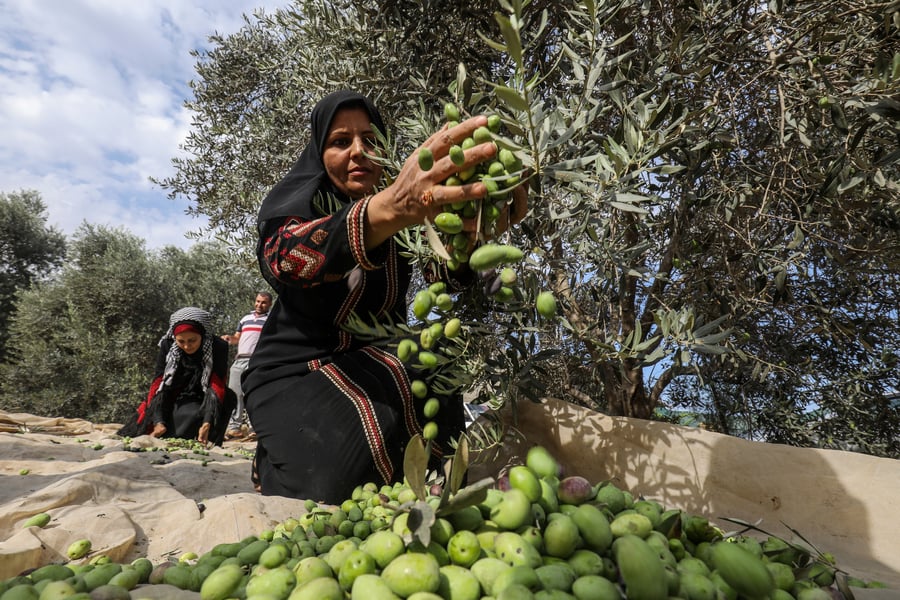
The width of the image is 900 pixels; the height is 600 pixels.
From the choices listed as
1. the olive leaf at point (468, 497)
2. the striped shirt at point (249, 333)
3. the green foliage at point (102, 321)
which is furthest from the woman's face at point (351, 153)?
the green foliage at point (102, 321)

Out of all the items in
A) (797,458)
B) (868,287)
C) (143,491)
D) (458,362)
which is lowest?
(143,491)

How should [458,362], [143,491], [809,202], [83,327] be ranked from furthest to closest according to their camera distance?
[83,327]
[143,491]
[809,202]
[458,362]

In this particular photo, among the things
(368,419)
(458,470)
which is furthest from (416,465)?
(368,419)

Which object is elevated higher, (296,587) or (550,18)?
(550,18)

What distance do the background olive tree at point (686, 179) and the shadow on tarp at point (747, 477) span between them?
0.29 meters

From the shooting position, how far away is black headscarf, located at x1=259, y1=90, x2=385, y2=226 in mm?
2354

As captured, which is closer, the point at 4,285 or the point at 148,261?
the point at 148,261

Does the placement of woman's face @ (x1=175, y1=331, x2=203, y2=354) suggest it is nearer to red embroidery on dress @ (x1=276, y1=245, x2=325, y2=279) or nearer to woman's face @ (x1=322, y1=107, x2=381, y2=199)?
woman's face @ (x1=322, y1=107, x2=381, y2=199)

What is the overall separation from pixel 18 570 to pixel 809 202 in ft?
10.8

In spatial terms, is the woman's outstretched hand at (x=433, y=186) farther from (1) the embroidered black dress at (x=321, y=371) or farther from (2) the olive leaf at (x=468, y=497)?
(2) the olive leaf at (x=468, y=497)

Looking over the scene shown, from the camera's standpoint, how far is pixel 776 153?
231 centimetres

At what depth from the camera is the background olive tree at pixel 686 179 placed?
1.70 meters

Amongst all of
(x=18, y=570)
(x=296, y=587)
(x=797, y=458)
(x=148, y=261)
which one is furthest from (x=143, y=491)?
Answer: (x=148, y=261)

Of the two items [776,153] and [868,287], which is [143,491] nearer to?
[776,153]
